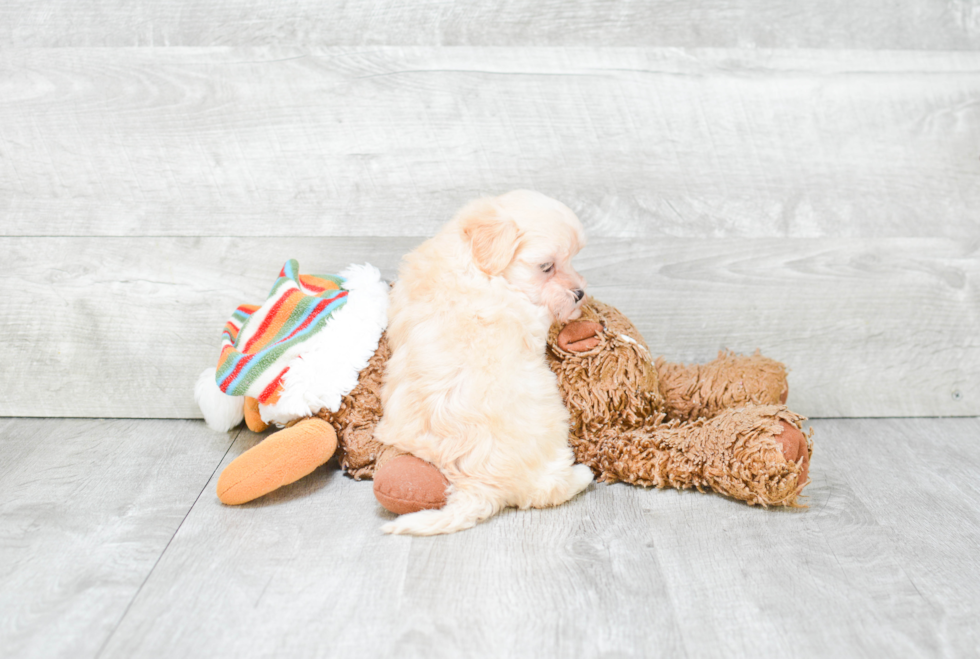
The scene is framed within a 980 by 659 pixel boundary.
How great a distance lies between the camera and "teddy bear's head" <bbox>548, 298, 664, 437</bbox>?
1064mm

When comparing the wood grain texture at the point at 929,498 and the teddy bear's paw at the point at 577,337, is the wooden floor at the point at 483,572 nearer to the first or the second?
the wood grain texture at the point at 929,498

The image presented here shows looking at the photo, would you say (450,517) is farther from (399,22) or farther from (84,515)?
(399,22)

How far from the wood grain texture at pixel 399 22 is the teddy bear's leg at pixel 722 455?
63cm

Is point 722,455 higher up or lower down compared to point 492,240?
lower down

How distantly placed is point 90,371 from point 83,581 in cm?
57

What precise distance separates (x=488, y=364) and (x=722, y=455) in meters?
0.34

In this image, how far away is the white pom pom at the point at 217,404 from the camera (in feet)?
4.12

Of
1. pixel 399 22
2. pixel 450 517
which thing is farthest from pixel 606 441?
pixel 399 22

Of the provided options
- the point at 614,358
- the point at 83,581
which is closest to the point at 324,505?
the point at 83,581

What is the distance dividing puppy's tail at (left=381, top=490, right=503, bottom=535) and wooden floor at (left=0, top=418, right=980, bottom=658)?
0.6 inches

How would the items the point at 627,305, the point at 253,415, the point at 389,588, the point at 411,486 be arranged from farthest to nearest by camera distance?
the point at 627,305
the point at 253,415
the point at 411,486
the point at 389,588

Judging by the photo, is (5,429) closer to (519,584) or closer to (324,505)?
(324,505)

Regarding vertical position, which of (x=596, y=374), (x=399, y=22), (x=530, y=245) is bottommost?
(x=596, y=374)

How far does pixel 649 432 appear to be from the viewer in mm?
1098
